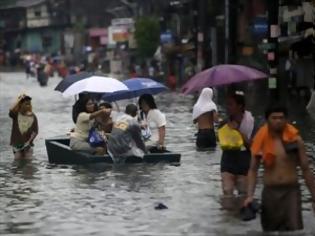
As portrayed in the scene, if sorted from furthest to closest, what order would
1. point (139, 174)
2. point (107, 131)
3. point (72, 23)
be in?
1. point (72, 23)
2. point (107, 131)
3. point (139, 174)

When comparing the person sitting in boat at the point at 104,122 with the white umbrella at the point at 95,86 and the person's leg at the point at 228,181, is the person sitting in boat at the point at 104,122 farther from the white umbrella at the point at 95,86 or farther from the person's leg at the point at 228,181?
the person's leg at the point at 228,181

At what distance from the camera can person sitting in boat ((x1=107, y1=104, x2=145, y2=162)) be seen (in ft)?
60.3

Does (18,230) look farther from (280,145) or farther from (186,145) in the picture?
(186,145)

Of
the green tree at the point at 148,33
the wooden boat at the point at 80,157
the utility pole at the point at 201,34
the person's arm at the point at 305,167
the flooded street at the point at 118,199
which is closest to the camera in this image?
the person's arm at the point at 305,167

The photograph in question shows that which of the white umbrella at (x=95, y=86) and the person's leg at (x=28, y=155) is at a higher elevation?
the white umbrella at (x=95, y=86)

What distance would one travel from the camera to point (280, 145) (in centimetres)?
1129

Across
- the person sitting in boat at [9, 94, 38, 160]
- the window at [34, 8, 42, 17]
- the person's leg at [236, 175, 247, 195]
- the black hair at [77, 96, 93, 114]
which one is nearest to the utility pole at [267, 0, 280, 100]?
the black hair at [77, 96, 93, 114]

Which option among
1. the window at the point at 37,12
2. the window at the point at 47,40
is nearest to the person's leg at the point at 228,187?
the window at the point at 37,12

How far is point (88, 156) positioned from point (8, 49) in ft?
402

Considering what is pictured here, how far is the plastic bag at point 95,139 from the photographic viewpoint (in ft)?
62.9

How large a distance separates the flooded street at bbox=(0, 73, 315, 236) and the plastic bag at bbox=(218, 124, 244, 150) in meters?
0.83

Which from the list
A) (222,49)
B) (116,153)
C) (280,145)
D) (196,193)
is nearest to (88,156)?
(116,153)

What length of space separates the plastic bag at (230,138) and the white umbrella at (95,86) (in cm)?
647

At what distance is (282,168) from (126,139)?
24.2ft
